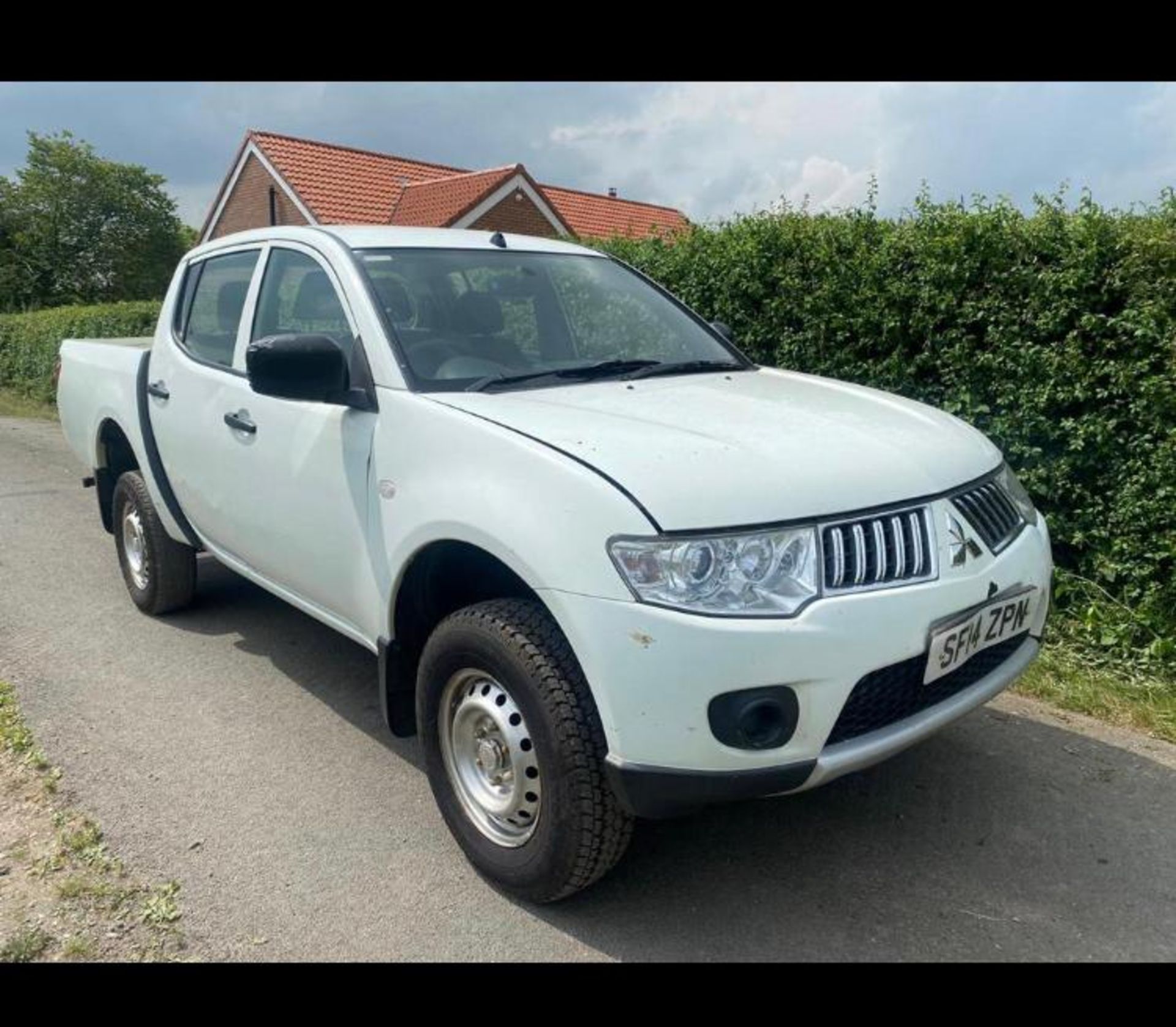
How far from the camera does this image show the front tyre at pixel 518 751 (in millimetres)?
2297

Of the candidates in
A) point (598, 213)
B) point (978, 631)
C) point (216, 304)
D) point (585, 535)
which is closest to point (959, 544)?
point (978, 631)

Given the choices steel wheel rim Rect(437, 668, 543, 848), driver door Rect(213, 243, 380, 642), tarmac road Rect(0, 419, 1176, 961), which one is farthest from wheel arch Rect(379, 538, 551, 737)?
tarmac road Rect(0, 419, 1176, 961)

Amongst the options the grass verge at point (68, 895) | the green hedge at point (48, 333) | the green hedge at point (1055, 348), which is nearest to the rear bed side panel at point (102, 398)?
the grass verge at point (68, 895)

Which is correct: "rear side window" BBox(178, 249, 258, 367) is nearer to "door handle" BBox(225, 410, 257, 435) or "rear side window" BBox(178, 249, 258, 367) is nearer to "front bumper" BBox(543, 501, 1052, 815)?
"door handle" BBox(225, 410, 257, 435)

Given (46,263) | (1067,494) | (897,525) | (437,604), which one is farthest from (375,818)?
(46,263)

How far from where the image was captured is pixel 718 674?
6.87ft

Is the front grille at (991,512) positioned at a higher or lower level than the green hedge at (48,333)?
higher

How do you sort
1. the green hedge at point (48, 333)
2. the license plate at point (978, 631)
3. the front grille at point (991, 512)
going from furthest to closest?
the green hedge at point (48, 333), the front grille at point (991, 512), the license plate at point (978, 631)

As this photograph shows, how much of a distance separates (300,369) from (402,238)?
986mm

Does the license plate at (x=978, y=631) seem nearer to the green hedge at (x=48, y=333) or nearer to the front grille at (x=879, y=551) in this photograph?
the front grille at (x=879, y=551)

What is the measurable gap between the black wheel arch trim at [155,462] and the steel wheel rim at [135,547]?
414 mm

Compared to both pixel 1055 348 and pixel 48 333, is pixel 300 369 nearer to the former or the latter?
pixel 1055 348

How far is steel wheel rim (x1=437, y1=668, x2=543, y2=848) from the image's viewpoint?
2502 mm
